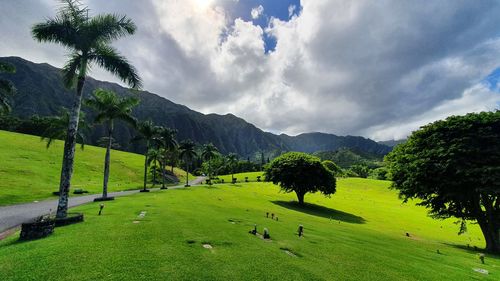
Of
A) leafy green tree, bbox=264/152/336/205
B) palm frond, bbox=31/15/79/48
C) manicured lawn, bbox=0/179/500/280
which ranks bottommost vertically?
manicured lawn, bbox=0/179/500/280

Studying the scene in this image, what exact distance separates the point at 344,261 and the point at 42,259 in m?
15.0

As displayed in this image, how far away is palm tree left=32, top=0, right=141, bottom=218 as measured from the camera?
19.8 m

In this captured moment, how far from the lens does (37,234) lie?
48.2 ft

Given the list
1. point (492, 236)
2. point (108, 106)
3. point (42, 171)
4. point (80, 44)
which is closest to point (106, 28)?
point (80, 44)

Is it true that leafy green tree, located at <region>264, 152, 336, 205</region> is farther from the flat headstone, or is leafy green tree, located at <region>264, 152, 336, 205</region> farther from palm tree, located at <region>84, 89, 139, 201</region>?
the flat headstone

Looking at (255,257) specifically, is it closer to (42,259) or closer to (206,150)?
(42,259)

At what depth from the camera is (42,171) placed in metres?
58.9

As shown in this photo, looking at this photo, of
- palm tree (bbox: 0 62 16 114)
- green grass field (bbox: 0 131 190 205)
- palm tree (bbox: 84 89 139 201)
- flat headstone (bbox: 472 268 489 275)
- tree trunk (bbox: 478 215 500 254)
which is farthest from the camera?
green grass field (bbox: 0 131 190 205)

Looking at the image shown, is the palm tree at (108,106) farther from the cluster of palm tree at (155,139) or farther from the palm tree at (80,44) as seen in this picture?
the palm tree at (80,44)

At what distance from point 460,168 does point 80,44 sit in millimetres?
36970

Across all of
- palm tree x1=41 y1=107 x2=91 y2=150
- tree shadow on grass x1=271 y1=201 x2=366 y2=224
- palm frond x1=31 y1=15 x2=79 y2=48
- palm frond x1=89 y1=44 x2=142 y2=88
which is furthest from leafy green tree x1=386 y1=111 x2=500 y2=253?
palm tree x1=41 y1=107 x2=91 y2=150

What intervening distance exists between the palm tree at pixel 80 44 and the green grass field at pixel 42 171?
23.1m

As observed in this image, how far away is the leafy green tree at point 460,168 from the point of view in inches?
995

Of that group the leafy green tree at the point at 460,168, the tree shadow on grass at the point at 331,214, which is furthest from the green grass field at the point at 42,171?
the leafy green tree at the point at 460,168
